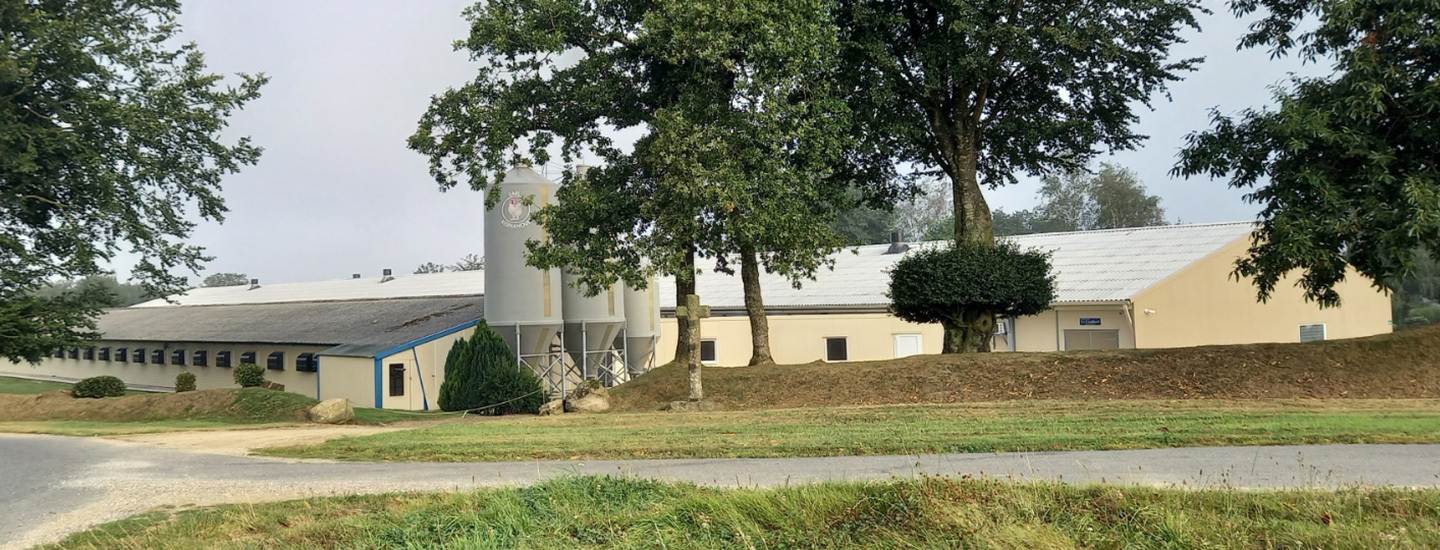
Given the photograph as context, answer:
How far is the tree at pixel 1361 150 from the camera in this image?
1395 cm

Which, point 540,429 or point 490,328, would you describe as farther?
point 490,328

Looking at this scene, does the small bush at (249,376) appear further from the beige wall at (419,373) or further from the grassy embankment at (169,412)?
the grassy embankment at (169,412)

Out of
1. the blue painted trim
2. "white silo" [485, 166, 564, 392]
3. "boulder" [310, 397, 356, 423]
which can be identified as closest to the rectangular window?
"white silo" [485, 166, 564, 392]

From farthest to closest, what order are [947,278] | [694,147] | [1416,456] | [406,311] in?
[406,311], [947,278], [694,147], [1416,456]

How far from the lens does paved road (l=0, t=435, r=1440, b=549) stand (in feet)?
26.6

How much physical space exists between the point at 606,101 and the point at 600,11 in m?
1.86

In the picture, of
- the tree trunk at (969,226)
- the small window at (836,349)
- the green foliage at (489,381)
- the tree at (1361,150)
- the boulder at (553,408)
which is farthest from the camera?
the small window at (836,349)

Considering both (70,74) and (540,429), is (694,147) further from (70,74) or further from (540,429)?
(70,74)

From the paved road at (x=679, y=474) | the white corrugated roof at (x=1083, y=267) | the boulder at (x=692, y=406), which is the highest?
the white corrugated roof at (x=1083, y=267)

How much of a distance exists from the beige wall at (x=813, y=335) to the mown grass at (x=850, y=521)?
83.4 feet

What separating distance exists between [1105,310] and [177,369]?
36.4 metres

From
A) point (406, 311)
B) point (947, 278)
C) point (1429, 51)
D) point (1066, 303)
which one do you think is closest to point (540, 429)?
point (947, 278)

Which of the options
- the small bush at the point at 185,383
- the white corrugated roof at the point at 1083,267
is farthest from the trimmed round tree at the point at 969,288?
the small bush at the point at 185,383

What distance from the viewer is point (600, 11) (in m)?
19.9
